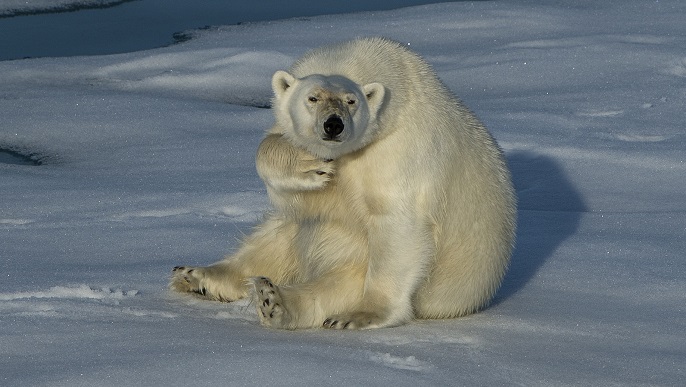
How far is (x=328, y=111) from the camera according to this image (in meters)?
3.23

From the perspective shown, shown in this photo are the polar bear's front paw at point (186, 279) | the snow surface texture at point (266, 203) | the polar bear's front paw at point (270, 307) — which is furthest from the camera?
the polar bear's front paw at point (186, 279)

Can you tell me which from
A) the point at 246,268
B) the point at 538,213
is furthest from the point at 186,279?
the point at 538,213

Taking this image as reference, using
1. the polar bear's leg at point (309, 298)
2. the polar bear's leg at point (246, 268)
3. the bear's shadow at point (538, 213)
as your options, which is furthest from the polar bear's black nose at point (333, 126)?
the bear's shadow at point (538, 213)

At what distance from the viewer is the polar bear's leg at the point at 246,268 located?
Result: 372cm

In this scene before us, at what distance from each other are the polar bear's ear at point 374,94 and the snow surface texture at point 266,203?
26.5 inches

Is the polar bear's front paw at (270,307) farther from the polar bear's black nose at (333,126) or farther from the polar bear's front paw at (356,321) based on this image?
the polar bear's black nose at (333,126)

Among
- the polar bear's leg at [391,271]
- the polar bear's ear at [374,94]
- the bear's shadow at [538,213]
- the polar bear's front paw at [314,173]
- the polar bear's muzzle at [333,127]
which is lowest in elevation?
the bear's shadow at [538,213]

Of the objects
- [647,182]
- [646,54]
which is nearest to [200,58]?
[646,54]

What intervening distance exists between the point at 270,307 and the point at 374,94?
2.31 feet

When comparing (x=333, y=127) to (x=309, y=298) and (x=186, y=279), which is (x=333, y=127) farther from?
(x=186, y=279)

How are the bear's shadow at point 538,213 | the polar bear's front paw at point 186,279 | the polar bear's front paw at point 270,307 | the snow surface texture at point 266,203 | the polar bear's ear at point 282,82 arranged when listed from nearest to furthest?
the snow surface texture at point 266,203 < the polar bear's front paw at point 270,307 < the polar bear's ear at point 282,82 < the polar bear's front paw at point 186,279 < the bear's shadow at point 538,213

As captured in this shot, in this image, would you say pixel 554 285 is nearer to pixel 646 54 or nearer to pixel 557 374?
A: pixel 557 374

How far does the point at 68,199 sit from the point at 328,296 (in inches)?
79.5

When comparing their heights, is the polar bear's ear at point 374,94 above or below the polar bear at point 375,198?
above
